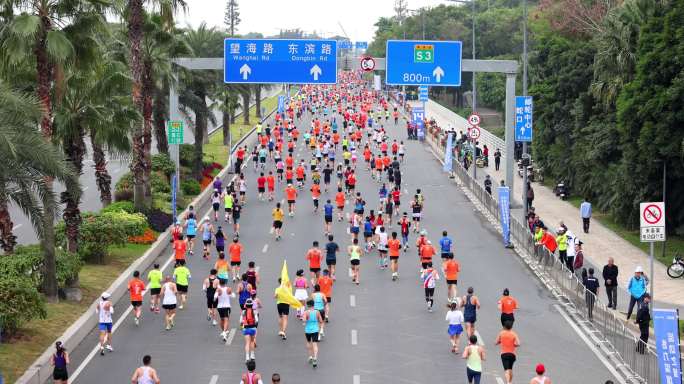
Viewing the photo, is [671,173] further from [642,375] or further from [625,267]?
[642,375]

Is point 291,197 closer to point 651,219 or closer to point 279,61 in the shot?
point 279,61

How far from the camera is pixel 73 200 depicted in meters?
A: 30.5

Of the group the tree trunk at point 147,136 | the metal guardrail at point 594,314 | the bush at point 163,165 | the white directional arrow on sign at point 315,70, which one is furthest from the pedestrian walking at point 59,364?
the bush at point 163,165

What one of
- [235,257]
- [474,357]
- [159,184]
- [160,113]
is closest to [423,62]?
[159,184]

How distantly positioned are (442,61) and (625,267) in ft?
42.0

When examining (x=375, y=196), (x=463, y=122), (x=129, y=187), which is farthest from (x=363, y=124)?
(x=129, y=187)

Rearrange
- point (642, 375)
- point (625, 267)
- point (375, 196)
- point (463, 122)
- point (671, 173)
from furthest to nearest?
point (463, 122)
point (375, 196)
point (671, 173)
point (625, 267)
point (642, 375)

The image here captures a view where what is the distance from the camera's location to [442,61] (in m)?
43.6

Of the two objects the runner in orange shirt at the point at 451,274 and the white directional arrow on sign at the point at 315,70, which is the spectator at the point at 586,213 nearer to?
the white directional arrow on sign at the point at 315,70

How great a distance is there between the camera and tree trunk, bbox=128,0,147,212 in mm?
39219

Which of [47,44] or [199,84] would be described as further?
[199,84]

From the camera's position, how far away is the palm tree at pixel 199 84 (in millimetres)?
51375

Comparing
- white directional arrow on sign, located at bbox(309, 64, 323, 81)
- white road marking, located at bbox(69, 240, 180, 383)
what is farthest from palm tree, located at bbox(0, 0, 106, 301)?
white directional arrow on sign, located at bbox(309, 64, 323, 81)

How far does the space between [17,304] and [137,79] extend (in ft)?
58.7
